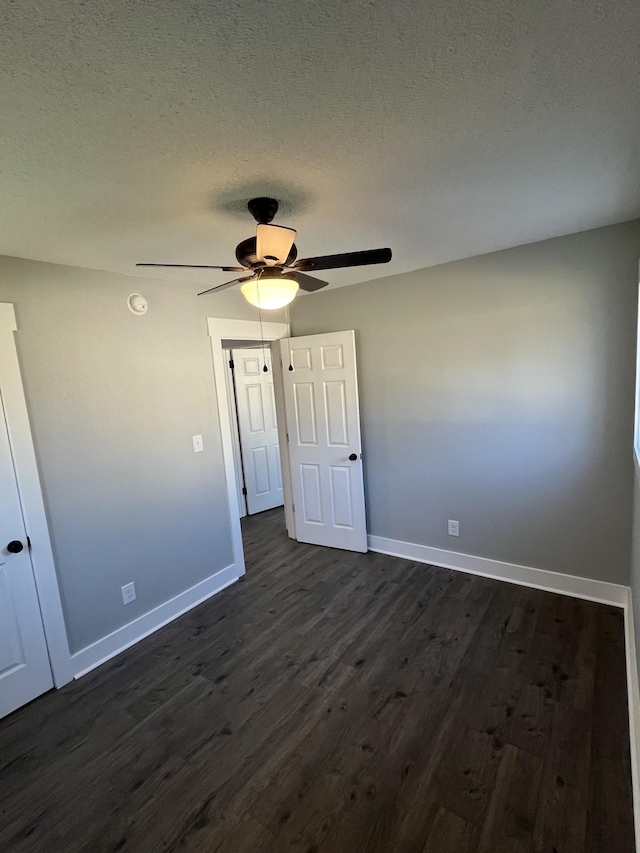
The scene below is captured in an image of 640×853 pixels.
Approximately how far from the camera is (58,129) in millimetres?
1133

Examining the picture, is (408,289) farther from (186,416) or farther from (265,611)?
(265,611)

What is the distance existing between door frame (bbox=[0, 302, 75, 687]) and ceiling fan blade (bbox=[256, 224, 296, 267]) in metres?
1.51

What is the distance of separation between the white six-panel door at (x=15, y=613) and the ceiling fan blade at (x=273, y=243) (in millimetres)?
1642

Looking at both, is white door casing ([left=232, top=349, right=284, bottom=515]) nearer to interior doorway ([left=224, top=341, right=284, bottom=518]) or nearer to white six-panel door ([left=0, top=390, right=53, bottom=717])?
interior doorway ([left=224, top=341, right=284, bottom=518])

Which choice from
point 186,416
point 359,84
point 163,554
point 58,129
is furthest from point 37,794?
point 359,84

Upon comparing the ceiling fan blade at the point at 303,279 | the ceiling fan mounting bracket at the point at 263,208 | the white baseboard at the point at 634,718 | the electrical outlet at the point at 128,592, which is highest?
the ceiling fan mounting bracket at the point at 263,208

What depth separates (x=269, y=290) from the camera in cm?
168

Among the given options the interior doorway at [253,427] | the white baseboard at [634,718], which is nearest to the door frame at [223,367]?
the interior doorway at [253,427]

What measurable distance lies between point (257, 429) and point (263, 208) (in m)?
3.54

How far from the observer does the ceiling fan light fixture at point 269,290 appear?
1.66 m

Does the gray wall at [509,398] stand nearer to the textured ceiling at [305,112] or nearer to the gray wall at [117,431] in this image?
the textured ceiling at [305,112]

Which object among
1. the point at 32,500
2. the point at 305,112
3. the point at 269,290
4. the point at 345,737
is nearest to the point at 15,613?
the point at 32,500

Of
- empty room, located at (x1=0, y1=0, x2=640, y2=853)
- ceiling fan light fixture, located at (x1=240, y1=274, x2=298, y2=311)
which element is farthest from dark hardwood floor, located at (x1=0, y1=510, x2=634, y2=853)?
ceiling fan light fixture, located at (x1=240, y1=274, x2=298, y2=311)

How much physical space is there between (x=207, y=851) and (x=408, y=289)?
3.35 meters
